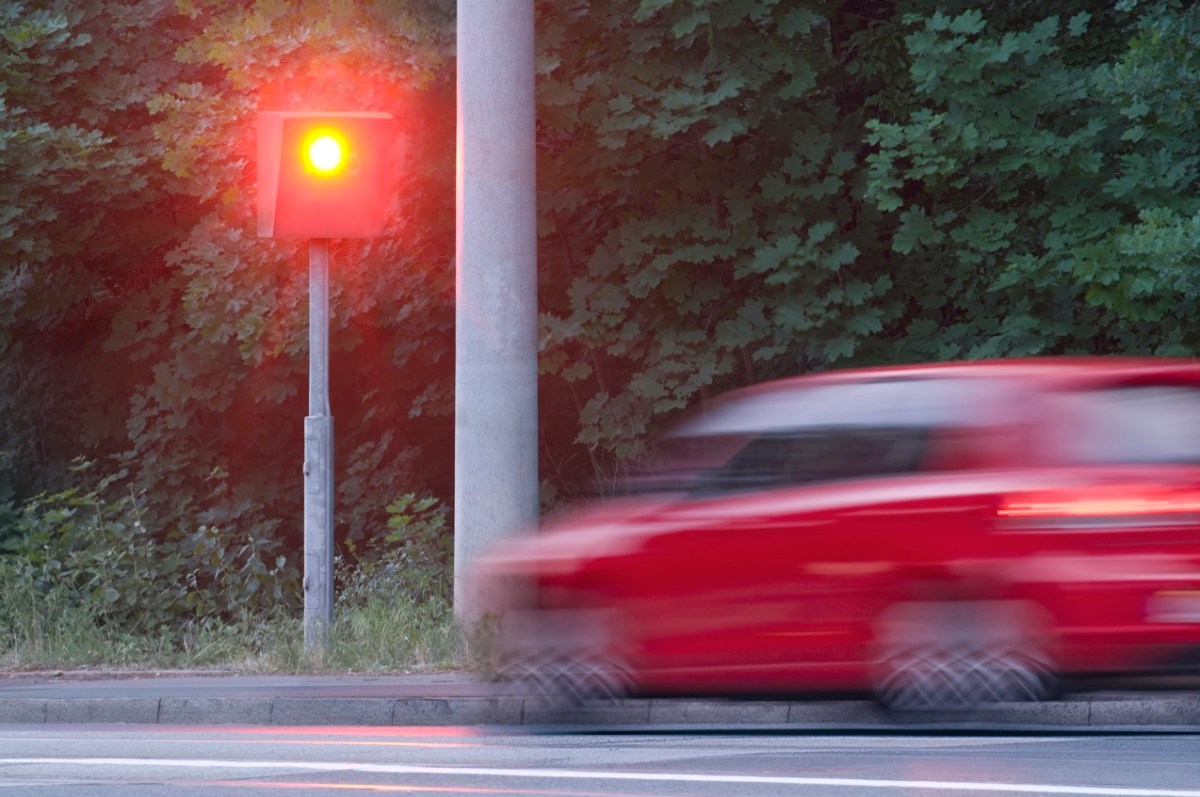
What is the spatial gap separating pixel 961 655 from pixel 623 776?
172cm

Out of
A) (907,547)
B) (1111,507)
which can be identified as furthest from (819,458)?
(1111,507)

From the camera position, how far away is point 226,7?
18469 mm

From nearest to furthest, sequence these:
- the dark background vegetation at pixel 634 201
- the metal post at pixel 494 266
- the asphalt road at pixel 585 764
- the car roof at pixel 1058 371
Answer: the car roof at pixel 1058 371 → the asphalt road at pixel 585 764 → the metal post at pixel 494 266 → the dark background vegetation at pixel 634 201

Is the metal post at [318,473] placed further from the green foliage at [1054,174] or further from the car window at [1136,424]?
the car window at [1136,424]

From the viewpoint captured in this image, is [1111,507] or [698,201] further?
[698,201]

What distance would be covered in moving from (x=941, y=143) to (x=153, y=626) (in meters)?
7.53

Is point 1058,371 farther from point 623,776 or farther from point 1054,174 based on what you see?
point 1054,174

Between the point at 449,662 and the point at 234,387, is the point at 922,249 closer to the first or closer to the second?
the point at 449,662

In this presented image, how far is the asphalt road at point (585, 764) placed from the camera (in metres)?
8.30

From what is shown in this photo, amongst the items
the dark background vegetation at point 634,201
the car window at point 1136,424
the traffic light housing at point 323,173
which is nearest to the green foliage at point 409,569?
the dark background vegetation at point 634,201

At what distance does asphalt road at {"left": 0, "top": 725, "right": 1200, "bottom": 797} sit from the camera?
8.30 metres

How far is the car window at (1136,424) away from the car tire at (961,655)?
733 mm

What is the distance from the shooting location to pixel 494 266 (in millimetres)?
13523

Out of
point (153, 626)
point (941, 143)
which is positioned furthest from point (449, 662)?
point (941, 143)
